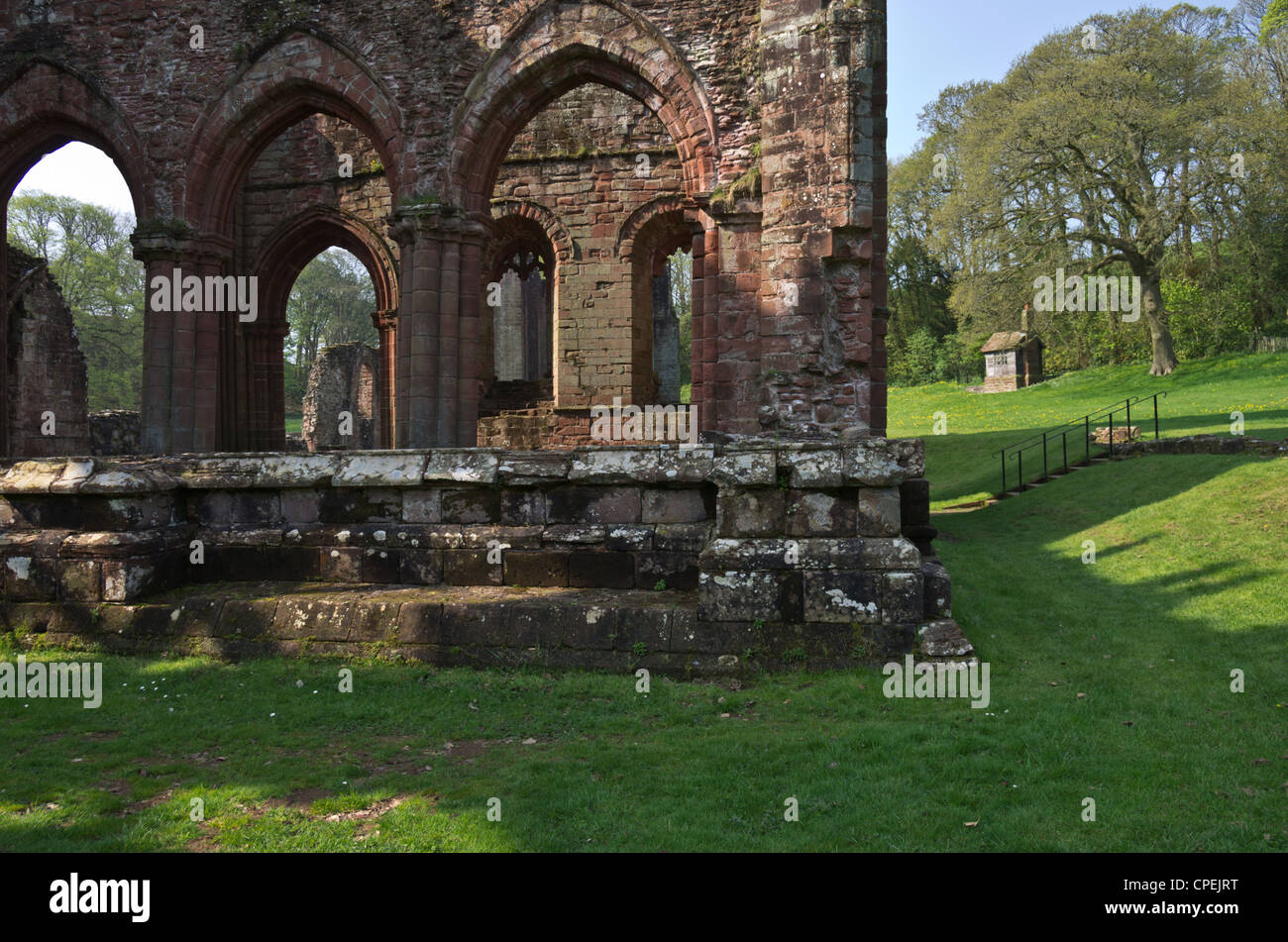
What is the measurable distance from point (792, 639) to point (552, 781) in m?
2.21

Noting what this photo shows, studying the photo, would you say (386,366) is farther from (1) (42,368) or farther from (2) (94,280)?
(2) (94,280)

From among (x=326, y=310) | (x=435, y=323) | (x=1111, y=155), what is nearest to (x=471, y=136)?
(x=435, y=323)

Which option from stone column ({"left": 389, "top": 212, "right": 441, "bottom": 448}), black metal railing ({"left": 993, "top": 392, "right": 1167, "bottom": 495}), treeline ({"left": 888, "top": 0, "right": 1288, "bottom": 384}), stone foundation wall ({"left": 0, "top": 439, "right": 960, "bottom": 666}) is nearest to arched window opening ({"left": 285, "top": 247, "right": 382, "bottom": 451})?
stone column ({"left": 389, "top": 212, "right": 441, "bottom": 448})

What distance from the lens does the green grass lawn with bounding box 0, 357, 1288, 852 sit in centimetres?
334

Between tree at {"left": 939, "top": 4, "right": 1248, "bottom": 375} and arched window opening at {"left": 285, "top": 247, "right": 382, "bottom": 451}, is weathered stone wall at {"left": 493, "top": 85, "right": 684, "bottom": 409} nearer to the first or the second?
arched window opening at {"left": 285, "top": 247, "right": 382, "bottom": 451}

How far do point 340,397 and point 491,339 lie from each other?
483 inches

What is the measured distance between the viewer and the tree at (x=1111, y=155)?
80.1 feet

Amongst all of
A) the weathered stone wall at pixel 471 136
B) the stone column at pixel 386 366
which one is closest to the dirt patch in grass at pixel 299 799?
the weathered stone wall at pixel 471 136

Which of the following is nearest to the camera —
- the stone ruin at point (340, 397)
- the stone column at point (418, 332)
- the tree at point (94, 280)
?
the stone column at point (418, 332)

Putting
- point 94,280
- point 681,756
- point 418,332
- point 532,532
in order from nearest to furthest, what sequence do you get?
point 681,756 < point 532,532 < point 418,332 < point 94,280

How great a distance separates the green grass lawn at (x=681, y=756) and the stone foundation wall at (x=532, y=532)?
22.0 inches

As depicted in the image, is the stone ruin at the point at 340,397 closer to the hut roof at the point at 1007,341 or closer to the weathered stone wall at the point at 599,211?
the weathered stone wall at the point at 599,211

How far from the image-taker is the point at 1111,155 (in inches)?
1000

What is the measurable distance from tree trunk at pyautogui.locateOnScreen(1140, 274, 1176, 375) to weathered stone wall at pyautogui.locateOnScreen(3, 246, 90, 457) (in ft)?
94.6
